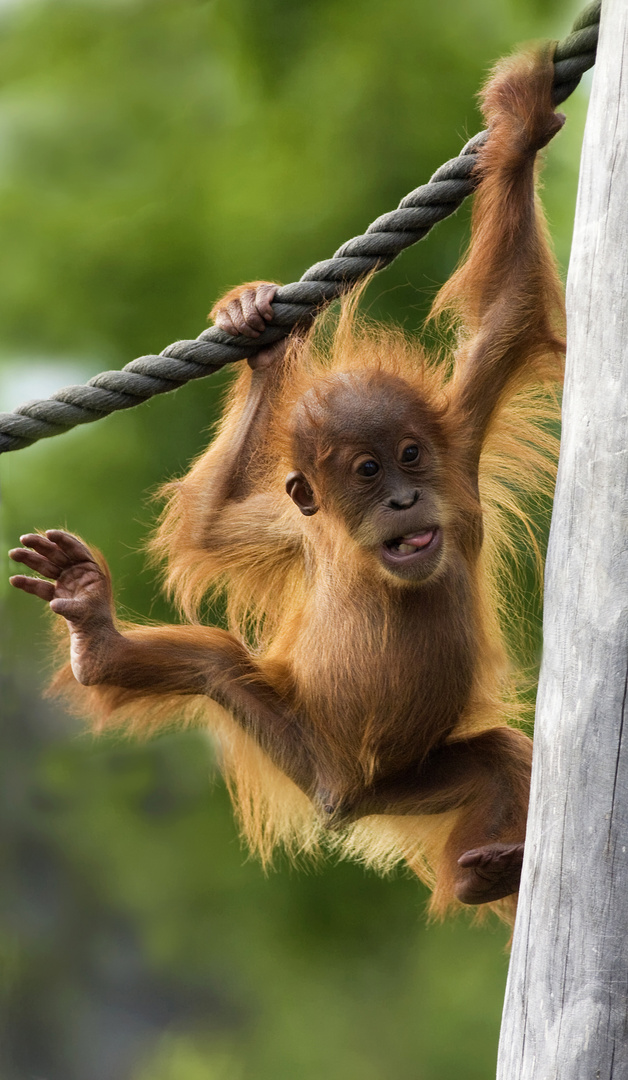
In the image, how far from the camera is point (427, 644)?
2.35 metres

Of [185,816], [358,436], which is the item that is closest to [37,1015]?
[185,816]

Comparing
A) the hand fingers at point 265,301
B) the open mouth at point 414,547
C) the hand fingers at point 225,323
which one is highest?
the hand fingers at point 265,301

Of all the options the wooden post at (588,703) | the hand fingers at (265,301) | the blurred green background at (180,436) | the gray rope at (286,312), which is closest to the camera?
the wooden post at (588,703)

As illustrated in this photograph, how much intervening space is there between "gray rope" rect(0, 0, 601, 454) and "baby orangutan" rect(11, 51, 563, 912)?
0.15 ft

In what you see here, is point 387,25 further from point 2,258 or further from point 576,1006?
point 576,1006

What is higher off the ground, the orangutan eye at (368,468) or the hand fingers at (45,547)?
the orangutan eye at (368,468)

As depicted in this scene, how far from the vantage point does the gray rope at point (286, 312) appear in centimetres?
215

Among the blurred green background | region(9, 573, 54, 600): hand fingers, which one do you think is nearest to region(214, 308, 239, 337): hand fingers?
region(9, 573, 54, 600): hand fingers

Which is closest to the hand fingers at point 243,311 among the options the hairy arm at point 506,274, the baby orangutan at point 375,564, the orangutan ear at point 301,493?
the baby orangutan at point 375,564

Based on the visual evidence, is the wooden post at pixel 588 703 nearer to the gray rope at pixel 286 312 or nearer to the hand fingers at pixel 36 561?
the gray rope at pixel 286 312

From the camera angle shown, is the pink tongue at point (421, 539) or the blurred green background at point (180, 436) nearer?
the pink tongue at point (421, 539)

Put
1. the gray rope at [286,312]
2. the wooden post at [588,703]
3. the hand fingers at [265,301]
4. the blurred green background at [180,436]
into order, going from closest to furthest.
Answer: the wooden post at [588,703] → the gray rope at [286,312] → the hand fingers at [265,301] → the blurred green background at [180,436]

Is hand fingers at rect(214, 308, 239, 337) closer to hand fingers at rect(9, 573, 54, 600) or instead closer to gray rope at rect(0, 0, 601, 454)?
gray rope at rect(0, 0, 601, 454)

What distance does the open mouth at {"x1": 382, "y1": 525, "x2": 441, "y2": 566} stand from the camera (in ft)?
7.22
